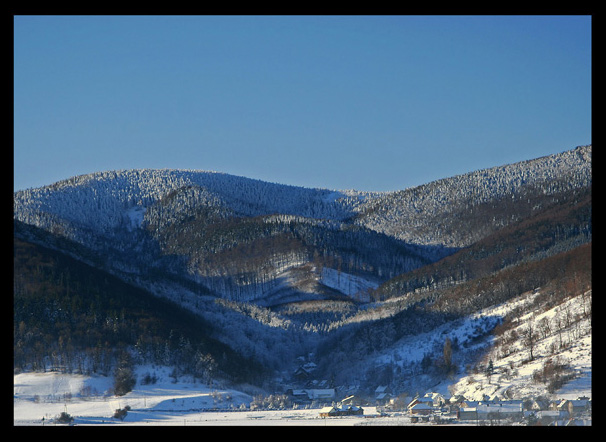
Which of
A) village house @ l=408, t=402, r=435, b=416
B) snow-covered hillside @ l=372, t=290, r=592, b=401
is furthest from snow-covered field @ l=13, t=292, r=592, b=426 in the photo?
village house @ l=408, t=402, r=435, b=416

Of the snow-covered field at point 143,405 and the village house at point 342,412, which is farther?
the village house at point 342,412

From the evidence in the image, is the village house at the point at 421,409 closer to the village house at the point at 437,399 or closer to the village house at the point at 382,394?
the village house at the point at 437,399

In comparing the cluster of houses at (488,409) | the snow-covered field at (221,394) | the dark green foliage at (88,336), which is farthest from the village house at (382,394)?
the dark green foliage at (88,336)

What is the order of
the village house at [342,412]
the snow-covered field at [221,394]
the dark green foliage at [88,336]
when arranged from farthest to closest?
the dark green foliage at [88,336] < the village house at [342,412] < the snow-covered field at [221,394]

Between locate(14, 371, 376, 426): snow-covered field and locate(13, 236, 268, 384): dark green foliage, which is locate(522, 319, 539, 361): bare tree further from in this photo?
locate(13, 236, 268, 384): dark green foliage

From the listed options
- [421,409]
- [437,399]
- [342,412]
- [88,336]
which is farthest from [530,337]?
[88,336]

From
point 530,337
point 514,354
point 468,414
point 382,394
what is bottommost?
point 468,414

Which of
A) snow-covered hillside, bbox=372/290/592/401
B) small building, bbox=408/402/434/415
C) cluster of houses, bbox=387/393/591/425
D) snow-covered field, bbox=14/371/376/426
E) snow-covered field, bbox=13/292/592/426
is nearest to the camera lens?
cluster of houses, bbox=387/393/591/425

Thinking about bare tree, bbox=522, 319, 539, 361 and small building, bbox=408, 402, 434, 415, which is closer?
small building, bbox=408, 402, 434, 415

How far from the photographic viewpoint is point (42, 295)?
192 metres

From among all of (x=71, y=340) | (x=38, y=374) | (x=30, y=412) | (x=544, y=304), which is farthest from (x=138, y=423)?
(x=544, y=304)

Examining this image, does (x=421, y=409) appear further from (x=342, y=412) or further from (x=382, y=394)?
(x=382, y=394)

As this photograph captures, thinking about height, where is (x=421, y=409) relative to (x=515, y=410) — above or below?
above

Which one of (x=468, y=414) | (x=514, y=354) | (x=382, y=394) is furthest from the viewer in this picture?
(x=382, y=394)
